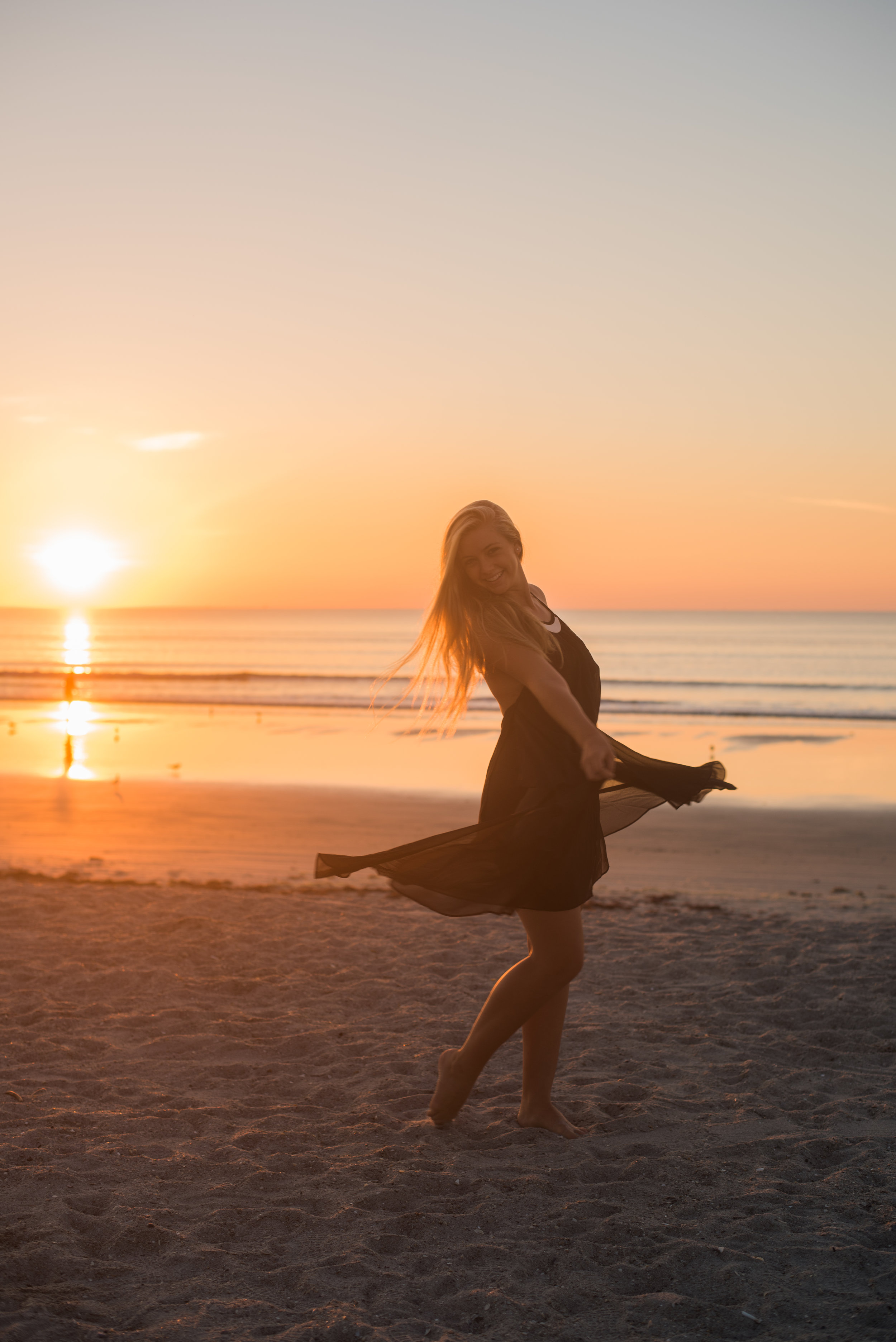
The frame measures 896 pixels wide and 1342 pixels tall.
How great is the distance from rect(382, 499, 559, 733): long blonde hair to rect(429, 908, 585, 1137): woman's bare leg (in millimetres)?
766

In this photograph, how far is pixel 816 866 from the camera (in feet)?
27.7

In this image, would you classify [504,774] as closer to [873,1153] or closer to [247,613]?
[873,1153]

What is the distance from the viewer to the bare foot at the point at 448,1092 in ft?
11.7

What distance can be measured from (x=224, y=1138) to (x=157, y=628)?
79958mm

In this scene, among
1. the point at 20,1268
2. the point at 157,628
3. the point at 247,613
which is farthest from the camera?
the point at 247,613

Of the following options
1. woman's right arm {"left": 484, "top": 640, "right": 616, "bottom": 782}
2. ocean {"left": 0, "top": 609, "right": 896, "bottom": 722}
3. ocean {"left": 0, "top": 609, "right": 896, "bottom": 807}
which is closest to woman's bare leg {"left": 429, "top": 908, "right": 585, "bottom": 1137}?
woman's right arm {"left": 484, "top": 640, "right": 616, "bottom": 782}

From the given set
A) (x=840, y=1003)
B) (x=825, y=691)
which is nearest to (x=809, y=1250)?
(x=840, y=1003)

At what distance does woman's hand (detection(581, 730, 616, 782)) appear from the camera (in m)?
2.90

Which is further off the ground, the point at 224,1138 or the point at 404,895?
the point at 404,895

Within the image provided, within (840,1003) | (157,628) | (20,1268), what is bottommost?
(20,1268)

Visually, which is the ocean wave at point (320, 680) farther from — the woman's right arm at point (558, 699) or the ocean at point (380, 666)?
the woman's right arm at point (558, 699)

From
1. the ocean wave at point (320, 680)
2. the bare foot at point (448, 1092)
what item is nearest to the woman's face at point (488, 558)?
the bare foot at point (448, 1092)

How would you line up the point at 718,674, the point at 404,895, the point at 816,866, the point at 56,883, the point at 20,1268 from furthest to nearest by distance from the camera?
the point at 718,674 < the point at 816,866 < the point at 56,883 < the point at 404,895 < the point at 20,1268

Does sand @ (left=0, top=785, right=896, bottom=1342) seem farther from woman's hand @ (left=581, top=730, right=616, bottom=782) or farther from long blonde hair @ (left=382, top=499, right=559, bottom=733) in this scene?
long blonde hair @ (left=382, top=499, right=559, bottom=733)
